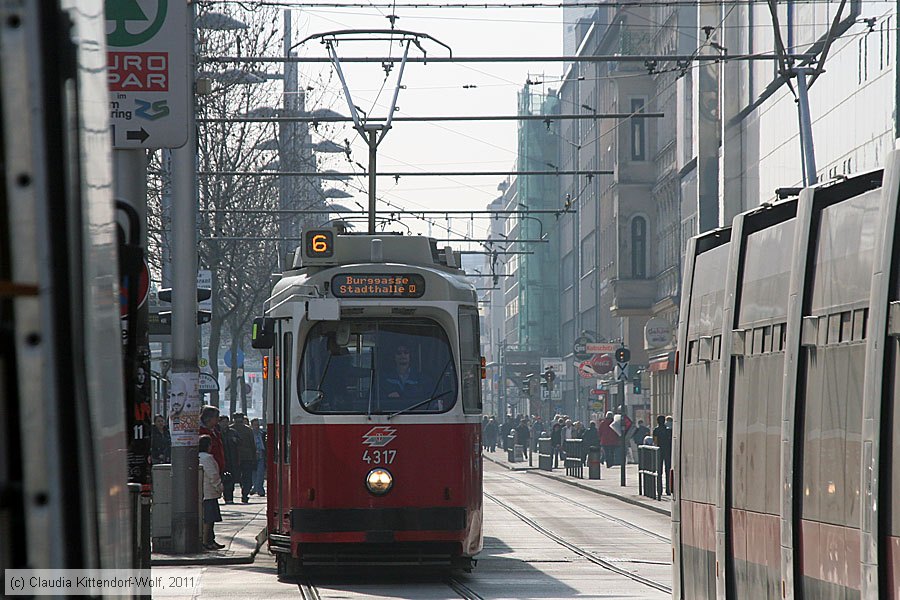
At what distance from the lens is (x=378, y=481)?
14070 mm

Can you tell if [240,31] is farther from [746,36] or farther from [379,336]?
[379,336]

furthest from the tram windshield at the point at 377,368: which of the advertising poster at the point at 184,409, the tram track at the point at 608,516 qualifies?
the tram track at the point at 608,516

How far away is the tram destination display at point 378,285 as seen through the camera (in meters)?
14.2

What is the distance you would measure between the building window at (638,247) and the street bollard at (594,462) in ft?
71.8

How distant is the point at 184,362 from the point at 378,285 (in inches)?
167

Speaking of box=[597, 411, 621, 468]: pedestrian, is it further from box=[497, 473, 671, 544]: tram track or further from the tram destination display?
the tram destination display

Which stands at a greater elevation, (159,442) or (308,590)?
(159,442)

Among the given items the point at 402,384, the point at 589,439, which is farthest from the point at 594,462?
the point at 402,384

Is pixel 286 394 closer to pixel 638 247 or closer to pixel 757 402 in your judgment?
pixel 757 402

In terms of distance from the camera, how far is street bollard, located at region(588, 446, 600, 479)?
44.4m

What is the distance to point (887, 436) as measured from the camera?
5.69 meters

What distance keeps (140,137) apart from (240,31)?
95.3ft

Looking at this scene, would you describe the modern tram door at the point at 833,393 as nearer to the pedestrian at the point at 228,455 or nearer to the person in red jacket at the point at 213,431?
the person in red jacket at the point at 213,431

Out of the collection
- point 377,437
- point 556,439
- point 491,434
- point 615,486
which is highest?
point 377,437
